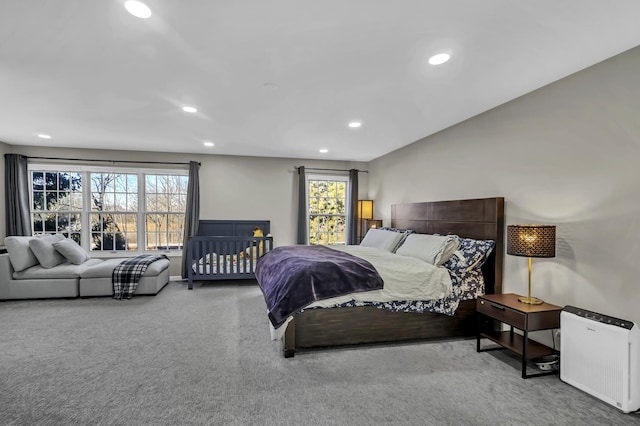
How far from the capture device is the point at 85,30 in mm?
1971

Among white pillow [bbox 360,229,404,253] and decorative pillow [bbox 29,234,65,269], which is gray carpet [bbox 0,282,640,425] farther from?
white pillow [bbox 360,229,404,253]

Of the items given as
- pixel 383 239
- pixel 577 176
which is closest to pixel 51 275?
pixel 383 239

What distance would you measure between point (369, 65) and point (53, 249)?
515 centimetres

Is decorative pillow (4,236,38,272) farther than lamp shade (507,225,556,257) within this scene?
Yes

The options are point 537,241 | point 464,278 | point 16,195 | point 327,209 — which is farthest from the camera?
point 327,209

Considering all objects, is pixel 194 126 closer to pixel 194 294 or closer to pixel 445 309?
pixel 194 294

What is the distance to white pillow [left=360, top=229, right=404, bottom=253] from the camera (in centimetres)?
436

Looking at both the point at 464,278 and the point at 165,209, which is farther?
the point at 165,209

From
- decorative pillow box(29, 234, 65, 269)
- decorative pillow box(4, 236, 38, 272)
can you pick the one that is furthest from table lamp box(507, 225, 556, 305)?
decorative pillow box(4, 236, 38, 272)

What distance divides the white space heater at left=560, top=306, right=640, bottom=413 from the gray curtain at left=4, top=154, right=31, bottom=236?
24.6ft

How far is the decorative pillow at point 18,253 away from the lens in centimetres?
426

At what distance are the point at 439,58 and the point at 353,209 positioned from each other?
13.9 feet

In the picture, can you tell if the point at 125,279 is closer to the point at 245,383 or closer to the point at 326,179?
the point at 245,383

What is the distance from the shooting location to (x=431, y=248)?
342 cm
